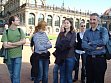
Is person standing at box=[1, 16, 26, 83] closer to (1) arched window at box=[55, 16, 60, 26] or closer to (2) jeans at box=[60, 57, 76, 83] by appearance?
(2) jeans at box=[60, 57, 76, 83]

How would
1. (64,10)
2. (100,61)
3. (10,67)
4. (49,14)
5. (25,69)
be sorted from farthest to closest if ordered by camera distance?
(64,10), (49,14), (25,69), (10,67), (100,61)

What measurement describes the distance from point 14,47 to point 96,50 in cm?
217

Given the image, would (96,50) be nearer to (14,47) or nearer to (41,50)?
Result: (41,50)

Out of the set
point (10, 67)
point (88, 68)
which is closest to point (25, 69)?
point (10, 67)

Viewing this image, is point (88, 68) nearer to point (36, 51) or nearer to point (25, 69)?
point (36, 51)

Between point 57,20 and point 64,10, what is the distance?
4917 mm

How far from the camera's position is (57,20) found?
253 feet

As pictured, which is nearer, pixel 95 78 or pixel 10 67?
pixel 95 78

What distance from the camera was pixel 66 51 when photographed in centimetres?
683

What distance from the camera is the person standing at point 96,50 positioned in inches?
225

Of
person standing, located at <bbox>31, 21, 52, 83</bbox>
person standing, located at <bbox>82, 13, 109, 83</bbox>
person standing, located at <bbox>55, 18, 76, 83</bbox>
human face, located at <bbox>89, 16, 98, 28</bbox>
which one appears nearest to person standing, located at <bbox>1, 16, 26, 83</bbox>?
person standing, located at <bbox>31, 21, 52, 83</bbox>

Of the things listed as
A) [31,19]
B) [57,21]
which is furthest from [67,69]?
[57,21]

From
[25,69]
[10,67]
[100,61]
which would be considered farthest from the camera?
[25,69]

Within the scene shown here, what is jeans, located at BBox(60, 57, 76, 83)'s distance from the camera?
6.82 meters
